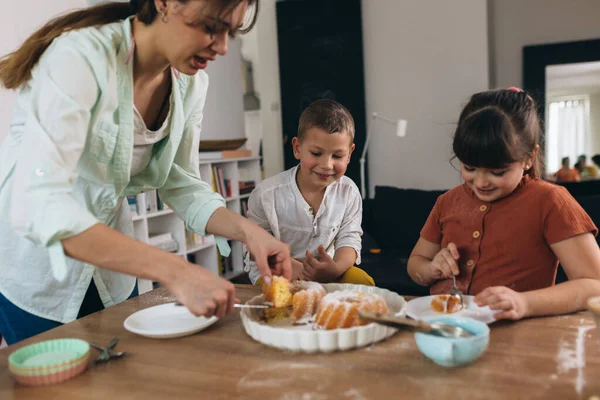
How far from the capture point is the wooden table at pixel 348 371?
76cm

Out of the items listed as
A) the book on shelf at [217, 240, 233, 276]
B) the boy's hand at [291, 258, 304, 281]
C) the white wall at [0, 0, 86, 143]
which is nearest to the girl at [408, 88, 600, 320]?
the boy's hand at [291, 258, 304, 281]

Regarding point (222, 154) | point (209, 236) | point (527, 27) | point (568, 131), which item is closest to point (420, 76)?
point (527, 27)

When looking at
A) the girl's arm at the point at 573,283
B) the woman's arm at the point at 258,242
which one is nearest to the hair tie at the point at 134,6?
the woman's arm at the point at 258,242

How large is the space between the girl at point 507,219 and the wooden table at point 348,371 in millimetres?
266

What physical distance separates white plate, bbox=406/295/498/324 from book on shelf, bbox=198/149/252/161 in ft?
10.1

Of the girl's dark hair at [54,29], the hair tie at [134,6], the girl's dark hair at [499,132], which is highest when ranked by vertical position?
the hair tie at [134,6]

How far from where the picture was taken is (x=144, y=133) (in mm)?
1259

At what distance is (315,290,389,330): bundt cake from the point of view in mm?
978

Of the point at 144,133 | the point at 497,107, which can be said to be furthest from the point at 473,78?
the point at 144,133

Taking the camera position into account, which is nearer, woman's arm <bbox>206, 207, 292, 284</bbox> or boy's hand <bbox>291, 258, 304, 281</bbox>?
woman's arm <bbox>206, 207, 292, 284</bbox>

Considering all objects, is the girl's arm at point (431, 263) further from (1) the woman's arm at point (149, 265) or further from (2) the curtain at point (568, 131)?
(2) the curtain at point (568, 131)

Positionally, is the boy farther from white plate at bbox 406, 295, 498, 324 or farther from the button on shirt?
white plate at bbox 406, 295, 498, 324

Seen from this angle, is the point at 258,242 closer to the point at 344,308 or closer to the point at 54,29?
the point at 344,308

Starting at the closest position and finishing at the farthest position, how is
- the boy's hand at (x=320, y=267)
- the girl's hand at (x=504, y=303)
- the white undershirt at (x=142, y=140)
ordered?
1. the girl's hand at (x=504, y=303)
2. the white undershirt at (x=142, y=140)
3. the boy's hand at (x=320, y=267)
